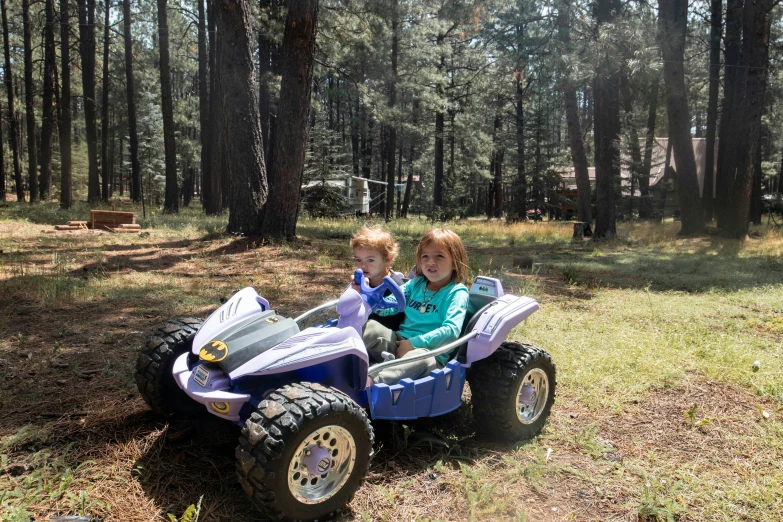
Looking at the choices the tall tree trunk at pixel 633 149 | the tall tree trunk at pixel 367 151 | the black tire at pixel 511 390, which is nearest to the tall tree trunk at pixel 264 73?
the black tire at pixel 511 390

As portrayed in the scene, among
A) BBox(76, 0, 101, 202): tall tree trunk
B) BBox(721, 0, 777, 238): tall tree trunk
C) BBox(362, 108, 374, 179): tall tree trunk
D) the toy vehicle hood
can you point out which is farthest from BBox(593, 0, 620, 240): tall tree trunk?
BBox(362, 108, 374, 179): tall tree trunk

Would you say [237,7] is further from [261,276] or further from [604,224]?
[604,224]

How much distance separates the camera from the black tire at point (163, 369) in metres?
2.76

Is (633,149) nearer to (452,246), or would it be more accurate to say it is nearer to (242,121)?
(242,121)

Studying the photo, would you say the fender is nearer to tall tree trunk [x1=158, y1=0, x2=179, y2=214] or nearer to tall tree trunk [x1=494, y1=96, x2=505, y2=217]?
tall tree trunk [x1=158, y1=0, x2=179, y2=214]

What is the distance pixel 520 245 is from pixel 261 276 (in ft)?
26.9

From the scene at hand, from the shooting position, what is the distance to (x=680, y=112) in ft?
45.5

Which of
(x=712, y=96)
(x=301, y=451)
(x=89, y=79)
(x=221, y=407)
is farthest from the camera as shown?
(x=712, y=96)

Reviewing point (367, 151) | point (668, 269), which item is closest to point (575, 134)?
point (668, 269)

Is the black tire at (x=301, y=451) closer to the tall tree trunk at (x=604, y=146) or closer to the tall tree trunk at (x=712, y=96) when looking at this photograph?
the tall tree trunk at (x=604, y=146)

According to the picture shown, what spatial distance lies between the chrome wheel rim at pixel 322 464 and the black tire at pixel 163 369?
3.44ft

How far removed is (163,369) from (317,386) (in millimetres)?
1006

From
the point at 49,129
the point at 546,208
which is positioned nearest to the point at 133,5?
the point at 49,129

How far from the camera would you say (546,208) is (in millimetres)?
29734
